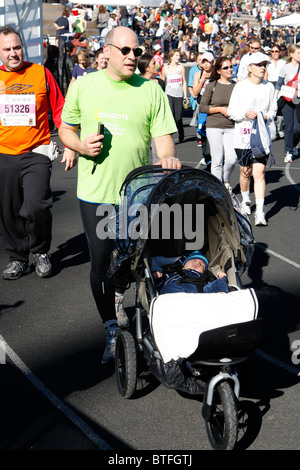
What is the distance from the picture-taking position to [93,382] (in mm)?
4980

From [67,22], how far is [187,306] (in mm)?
22259

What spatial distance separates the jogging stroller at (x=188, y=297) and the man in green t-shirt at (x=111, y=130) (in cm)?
19

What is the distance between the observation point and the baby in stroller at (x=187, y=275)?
15.5 feet

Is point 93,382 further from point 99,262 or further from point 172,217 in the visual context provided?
point 172,217

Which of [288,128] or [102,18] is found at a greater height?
[288,128]

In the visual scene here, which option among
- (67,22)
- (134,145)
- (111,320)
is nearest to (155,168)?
(134,145)

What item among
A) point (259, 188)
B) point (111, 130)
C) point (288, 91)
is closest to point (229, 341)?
point (111, 130)

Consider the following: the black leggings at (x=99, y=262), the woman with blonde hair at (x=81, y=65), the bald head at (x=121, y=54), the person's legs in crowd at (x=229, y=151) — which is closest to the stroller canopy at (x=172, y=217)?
the black leggings at (x=99, y=262)

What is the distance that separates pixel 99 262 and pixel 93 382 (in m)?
0.86

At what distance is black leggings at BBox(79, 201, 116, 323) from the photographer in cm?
509

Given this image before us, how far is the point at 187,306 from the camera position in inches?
165

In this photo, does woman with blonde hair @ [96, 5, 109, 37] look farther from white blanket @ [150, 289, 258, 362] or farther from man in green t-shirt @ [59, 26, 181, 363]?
white blanket @ [150, 289, 258, 362]

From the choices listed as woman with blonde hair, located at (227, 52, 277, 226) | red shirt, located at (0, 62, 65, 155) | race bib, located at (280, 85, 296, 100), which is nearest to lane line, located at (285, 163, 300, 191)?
race bib, located at (280, 85, 296, 100)

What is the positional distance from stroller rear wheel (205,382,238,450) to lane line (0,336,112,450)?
24.2 inches
